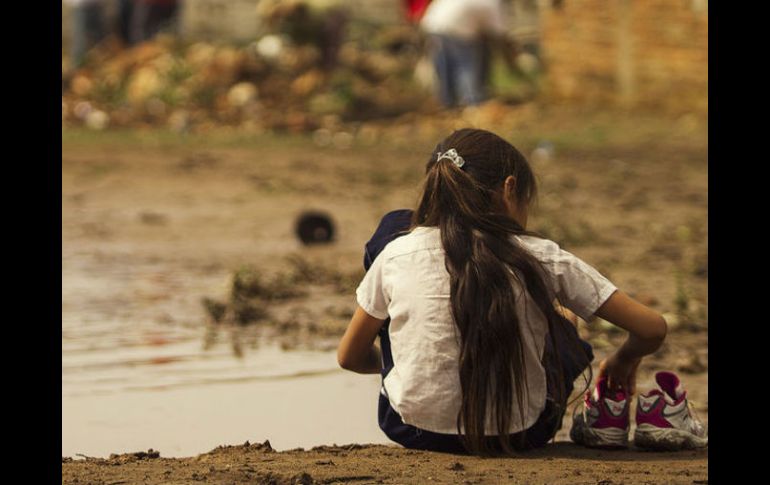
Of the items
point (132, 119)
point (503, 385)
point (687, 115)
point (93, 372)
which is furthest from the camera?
point (132, 119)

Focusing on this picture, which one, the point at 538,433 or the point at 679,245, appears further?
the point at 679,245

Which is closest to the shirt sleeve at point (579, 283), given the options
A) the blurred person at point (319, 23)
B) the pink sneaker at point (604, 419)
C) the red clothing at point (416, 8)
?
the pink sneaker at point (604, 419)

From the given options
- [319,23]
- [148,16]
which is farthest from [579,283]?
[148,16]

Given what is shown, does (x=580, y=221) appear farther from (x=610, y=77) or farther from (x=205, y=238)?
(x=610, y=77)

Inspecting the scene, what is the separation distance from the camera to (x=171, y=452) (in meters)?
5.20

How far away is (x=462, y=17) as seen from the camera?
1661cm

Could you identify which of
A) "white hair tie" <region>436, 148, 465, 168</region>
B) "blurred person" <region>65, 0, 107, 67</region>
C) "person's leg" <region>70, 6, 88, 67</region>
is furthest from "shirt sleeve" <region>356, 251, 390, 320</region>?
"person's leg" <region>70, 6, 88, 67</region>

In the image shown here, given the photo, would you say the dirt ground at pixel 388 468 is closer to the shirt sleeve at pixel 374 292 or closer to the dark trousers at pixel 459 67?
the shirt sleeve at pixel 374 292

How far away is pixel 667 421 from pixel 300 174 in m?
9.50

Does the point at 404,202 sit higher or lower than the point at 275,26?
lower

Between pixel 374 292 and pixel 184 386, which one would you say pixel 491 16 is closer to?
pixel 184 386

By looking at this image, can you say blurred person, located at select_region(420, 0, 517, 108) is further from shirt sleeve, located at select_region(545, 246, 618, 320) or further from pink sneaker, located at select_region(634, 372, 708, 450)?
shirt sleeve, located at select_region(545, 246, 618, 320)
